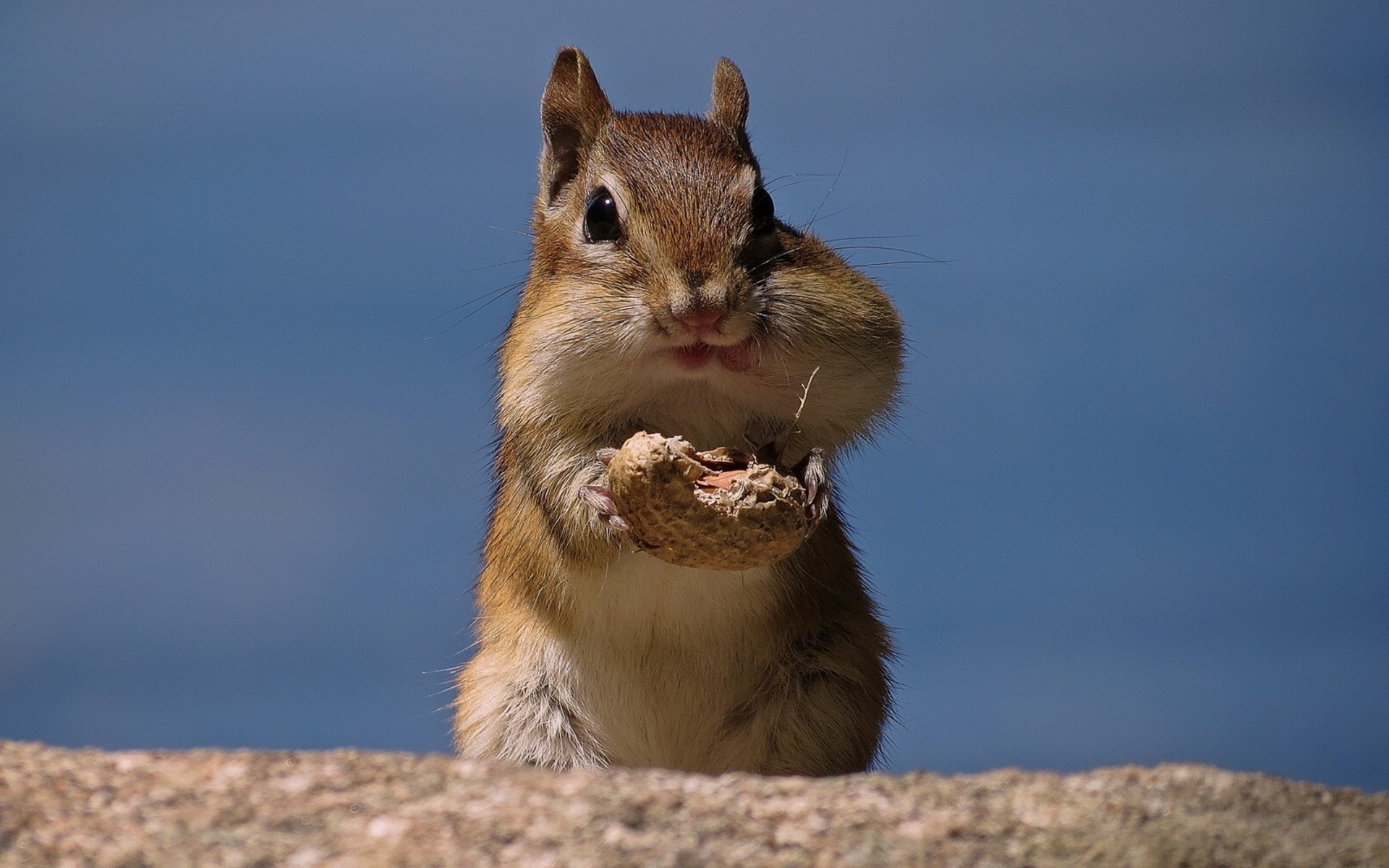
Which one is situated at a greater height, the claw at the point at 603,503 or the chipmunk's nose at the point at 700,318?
the chipmunk's nose at the point at 700,318

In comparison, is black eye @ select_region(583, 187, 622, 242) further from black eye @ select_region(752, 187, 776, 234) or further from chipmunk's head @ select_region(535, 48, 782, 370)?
black eye @ select_region(752, 187, 776, 234)

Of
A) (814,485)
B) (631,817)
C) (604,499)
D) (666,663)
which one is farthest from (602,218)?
(631,817)

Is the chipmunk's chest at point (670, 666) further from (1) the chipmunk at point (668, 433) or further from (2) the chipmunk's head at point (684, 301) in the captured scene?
(2) the chipmunk's head at point (684, 301)

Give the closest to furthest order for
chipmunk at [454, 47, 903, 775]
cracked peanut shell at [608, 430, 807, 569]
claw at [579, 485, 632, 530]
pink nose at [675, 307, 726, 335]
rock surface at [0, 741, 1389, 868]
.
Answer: rock surface at [0, 741, 1389, 868]
cracked peanut shell at [608, 430, 807, 569]
pink nose at [675, 307, 726, 335]
claw at [579, 485, 632, 530]
chipmunk at [454, 47, 903, 775]

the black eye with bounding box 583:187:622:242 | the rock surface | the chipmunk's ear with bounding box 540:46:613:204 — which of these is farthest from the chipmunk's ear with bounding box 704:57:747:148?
the rock surface

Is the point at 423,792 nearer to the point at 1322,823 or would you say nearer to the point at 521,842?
the point at 521,842

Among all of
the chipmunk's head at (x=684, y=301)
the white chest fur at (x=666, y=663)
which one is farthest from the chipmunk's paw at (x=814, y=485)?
the white chest fur at (x=666, y=663)

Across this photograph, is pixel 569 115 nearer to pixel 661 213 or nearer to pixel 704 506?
pixel 661 213
